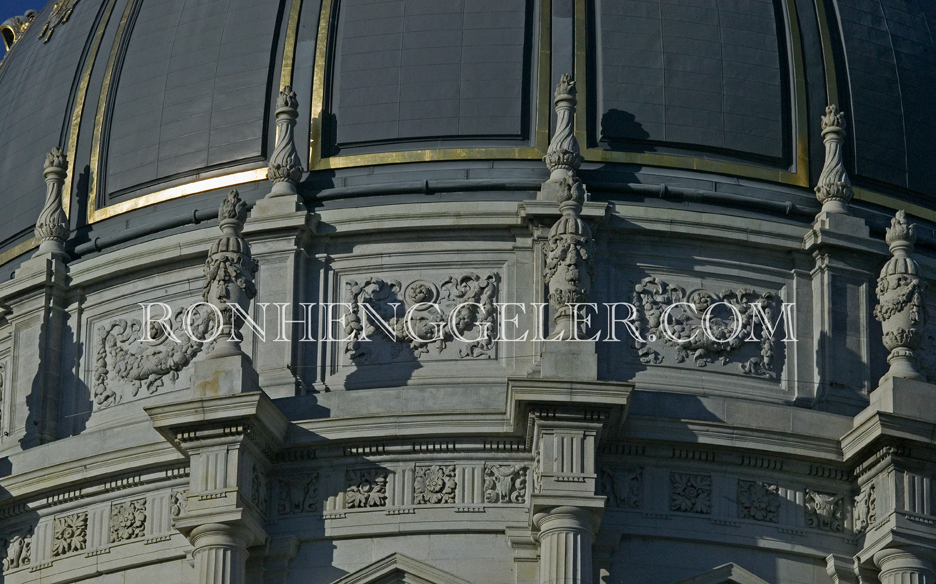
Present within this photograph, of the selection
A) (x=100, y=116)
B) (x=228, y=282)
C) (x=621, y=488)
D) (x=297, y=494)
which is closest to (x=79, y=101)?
(x=100, y=116)

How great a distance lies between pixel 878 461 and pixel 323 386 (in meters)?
7.53

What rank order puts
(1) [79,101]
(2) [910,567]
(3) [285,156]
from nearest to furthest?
(2) [910,567] → (3) [285,156] → (1) [79,101]

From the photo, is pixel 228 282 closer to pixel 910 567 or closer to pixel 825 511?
pixel 825 511

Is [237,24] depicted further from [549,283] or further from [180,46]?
[549,283]

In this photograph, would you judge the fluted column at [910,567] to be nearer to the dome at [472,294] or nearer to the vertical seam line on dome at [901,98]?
the dome at [472,294]

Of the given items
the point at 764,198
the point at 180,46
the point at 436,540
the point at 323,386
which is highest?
the point at 180,46

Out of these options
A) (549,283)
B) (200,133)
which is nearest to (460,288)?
(549,283)

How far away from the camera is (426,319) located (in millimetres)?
40844

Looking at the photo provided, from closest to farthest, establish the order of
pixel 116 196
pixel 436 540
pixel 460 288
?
pixel 436 540
pixel 460 288
pixel 116 196

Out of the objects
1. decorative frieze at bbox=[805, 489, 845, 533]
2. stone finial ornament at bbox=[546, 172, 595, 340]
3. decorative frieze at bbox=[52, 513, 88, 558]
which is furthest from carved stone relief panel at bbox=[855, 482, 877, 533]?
decorative frieze at bbox=[52, 513, 88, 558]

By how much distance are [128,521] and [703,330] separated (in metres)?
8.17

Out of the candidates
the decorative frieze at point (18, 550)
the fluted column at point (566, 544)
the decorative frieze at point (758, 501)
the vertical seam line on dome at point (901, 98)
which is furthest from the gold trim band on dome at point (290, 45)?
the decorative frieze at point (758, 501)

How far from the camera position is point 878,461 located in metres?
38.6

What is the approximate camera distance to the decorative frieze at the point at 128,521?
39.7 meters
